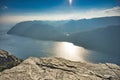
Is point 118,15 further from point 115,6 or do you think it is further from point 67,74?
point 67,74

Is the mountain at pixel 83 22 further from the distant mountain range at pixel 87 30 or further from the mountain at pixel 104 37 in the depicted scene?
the mountain at pixel 104 37

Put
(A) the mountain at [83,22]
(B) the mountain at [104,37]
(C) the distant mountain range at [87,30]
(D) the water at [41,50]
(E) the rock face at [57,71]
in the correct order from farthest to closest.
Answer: (B) the mountain at [104,37], (C) the distant mountain range at [87,30], (A) the mountain at [83,22], (D) the water at [41,50], (E) the rock face at [57,71]

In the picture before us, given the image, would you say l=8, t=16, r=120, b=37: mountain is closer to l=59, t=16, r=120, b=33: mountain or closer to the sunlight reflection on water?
l=59, t=16, r=120, b=33: mountain

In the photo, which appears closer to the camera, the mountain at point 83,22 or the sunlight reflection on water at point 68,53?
the sunlight reflection on water at point 68,53

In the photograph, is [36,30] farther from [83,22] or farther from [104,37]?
[104,37]

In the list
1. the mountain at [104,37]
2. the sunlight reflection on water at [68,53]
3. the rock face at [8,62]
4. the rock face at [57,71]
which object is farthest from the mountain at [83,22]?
the rock face at [57,71]

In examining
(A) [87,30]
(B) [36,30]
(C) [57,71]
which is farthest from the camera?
(B) [36,30]

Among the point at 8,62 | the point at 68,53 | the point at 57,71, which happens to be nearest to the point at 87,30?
the point at 68,53

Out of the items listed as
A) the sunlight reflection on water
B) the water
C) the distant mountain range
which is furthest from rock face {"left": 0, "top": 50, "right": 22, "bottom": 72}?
the distant mountain range
